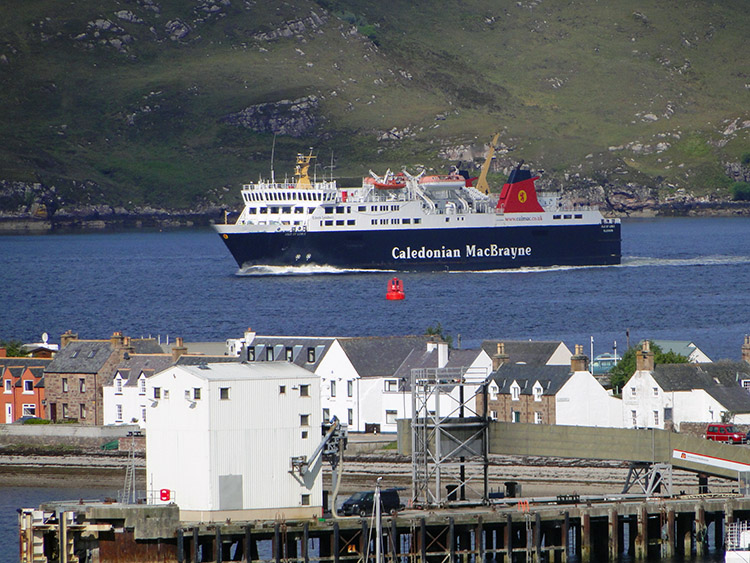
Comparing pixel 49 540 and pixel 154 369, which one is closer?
pixel 49 540

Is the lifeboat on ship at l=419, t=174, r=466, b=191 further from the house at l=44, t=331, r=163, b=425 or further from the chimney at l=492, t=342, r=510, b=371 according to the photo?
the chimney at l=492, t=342, r=510, b=371

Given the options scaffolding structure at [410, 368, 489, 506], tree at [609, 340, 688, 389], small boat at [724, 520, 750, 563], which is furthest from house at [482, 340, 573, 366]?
small boat at [724, 520, 750, 563]

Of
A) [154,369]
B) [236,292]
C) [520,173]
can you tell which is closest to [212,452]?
[154,369]

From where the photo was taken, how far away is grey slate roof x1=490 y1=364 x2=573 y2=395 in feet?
150

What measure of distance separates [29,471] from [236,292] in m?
69.4

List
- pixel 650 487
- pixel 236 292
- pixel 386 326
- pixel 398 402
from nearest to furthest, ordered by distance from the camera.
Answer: pixel 650 487 → pixel 398 402 → pixel 386 326 → pixel 236 292

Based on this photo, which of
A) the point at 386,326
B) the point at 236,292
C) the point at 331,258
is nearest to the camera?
the point at 386,326

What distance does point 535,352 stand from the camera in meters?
49.5

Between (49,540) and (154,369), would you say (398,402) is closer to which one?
(154,369)

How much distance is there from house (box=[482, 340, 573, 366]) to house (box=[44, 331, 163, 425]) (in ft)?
35.3

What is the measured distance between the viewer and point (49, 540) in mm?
30438

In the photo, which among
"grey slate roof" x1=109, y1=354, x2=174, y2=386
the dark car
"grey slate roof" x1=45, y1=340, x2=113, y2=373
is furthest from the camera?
"grey slate roof" x1=45, y1=340, x2=113, y2=373

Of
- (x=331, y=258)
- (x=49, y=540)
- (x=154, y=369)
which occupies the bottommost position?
(x=49, y=540)

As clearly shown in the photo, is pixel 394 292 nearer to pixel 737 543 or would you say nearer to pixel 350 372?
pixel 350 372
